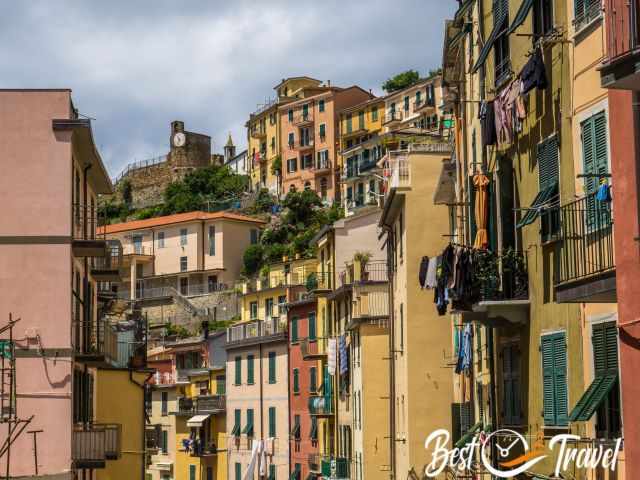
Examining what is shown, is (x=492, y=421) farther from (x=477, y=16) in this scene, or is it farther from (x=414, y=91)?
(x=414, y=91)

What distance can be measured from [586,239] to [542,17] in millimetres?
4828

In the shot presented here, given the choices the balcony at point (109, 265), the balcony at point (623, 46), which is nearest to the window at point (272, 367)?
the balcony at point (109, 265)

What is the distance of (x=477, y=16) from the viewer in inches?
1085

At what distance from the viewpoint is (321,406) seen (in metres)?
60.3

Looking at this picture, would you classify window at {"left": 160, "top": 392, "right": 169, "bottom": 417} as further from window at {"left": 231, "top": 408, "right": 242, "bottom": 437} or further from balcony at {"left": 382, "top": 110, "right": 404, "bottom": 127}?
balcony at {"left": 382, "top": 110, "right": 404, "bottom": 127}

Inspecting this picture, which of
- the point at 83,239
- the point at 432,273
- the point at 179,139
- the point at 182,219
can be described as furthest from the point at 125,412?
the point at 179,139

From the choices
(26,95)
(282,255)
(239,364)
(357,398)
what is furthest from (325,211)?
(26,95)

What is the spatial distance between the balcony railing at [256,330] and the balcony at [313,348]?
303cm

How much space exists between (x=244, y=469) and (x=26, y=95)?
142ft

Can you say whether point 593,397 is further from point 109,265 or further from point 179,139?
point 179,139

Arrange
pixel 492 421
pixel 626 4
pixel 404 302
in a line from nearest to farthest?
pixel 626 4
pixel 492 421
pixel 404 302

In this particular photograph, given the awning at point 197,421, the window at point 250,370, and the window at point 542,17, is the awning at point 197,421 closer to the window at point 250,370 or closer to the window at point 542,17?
the window at point 250,370

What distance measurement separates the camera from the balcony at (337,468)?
5362cm

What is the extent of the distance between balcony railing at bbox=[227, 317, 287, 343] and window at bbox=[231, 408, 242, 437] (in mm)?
3870
